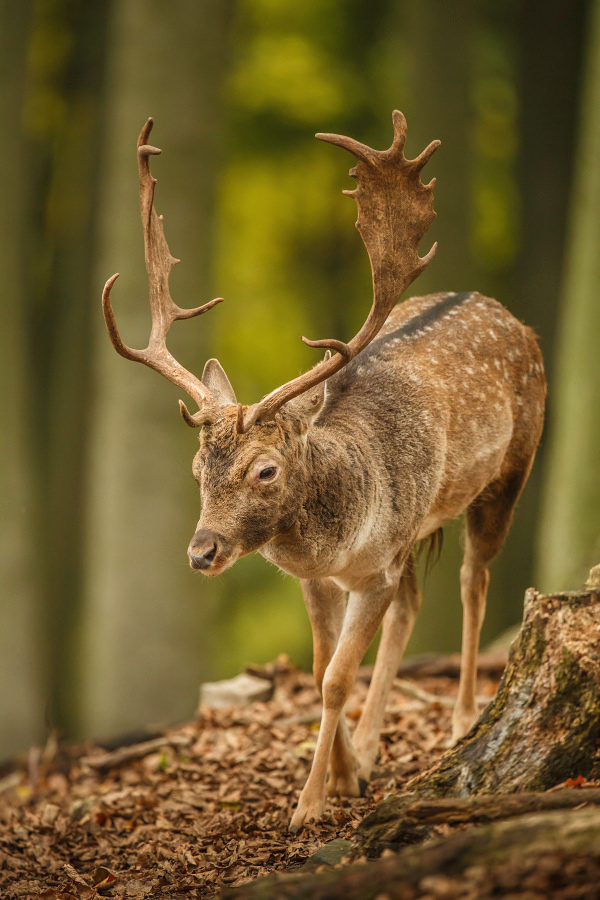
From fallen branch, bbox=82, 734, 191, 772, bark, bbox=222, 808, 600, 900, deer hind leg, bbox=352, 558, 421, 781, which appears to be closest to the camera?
bark, bbox=222, 808, 600, 900

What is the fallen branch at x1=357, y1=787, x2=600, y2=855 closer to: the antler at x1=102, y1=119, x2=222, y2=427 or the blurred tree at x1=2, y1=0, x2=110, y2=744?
the antler at x1=102, y1=119, x2=222, y2=427

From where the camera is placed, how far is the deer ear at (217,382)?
16.7 ft

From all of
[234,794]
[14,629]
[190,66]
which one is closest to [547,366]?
[190,66]

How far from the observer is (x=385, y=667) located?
594 centimetres

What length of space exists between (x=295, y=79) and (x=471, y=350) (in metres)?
10.5

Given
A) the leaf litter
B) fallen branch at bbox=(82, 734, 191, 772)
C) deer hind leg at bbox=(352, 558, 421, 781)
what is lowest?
fallen branch at bbox=(82, 734, 191, 772)

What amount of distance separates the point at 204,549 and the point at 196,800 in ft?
7.34

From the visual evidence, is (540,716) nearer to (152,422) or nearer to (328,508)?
(328,508)

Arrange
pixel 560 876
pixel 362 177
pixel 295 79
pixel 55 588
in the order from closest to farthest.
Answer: pixel 560 876, pixel 362 177, pixel 55 588, pixel 295 79

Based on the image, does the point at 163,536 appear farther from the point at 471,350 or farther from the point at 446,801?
the point at 446,801

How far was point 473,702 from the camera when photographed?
5.99 meters

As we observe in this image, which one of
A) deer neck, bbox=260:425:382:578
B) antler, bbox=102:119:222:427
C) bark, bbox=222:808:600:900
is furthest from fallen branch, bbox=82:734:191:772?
bark, bbox=222:808:600:900

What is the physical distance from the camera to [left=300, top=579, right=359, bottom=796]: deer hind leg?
17.6 ft

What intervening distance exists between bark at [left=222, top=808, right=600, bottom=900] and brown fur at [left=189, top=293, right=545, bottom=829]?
167cm
